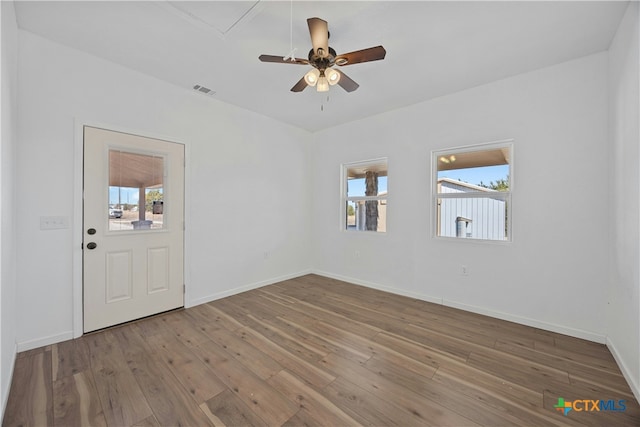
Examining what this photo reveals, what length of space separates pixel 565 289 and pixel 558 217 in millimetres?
753

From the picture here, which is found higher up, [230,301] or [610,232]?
[610,232]

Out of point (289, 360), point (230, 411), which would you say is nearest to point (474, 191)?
point (289, 360)

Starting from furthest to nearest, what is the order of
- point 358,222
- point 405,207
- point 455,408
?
point 358,222 < point 405,207 < point 455,408

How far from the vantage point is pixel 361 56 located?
206 centimetres

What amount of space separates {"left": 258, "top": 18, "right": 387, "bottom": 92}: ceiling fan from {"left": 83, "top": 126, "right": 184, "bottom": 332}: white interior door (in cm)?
194

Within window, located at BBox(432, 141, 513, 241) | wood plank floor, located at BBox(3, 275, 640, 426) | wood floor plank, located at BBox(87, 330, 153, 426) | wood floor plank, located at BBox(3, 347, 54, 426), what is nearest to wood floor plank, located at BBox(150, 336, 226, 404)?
wood plank floor, located at BBox(3, 275, 640, 426)

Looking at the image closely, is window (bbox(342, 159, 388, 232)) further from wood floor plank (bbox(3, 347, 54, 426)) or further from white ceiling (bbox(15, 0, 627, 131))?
wood floor plank (bbox(3, 347, 54, 426))

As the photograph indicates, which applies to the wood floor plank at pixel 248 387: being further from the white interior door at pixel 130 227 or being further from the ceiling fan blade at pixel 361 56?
the ceiling fan blade at pixel 361 56

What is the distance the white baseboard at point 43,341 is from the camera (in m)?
2.28

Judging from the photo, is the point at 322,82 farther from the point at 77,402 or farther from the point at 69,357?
the point at 69,357

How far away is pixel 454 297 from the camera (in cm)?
338

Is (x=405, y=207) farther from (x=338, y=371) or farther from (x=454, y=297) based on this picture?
(x=338, y=371)

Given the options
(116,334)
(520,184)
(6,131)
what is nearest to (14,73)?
(6,131)

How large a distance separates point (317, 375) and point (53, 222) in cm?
283
